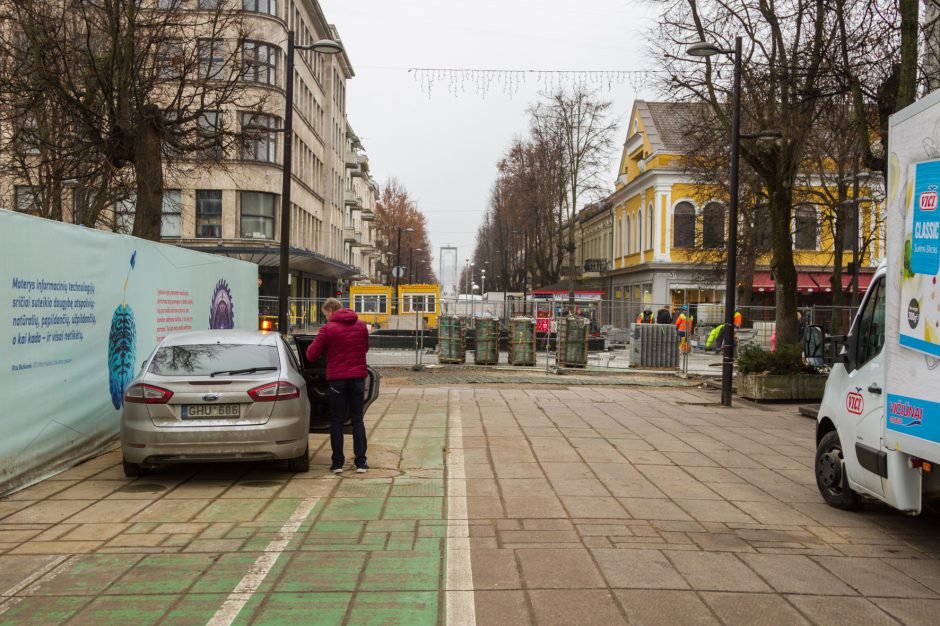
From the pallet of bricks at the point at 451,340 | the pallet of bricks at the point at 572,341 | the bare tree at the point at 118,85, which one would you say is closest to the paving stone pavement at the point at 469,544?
the bare tree at the point at 118,85

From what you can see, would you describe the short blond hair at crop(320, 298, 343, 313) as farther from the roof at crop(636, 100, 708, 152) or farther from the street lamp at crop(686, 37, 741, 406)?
the roof at crop(636, 100, 708, 152)

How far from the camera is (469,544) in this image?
6.20m

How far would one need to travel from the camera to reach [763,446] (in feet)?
38.0

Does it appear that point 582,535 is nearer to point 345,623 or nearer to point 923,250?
point 345,623

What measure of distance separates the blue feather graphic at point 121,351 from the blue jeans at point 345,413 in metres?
3.17

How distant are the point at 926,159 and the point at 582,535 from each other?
11.5 ft

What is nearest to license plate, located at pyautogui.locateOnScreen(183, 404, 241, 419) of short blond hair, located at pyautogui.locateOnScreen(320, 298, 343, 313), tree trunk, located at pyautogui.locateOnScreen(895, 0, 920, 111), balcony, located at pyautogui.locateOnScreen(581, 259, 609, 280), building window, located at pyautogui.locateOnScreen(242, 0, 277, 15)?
short blond hair, located at pyautogui.locateOnScreen(320, 298, 343, 313)

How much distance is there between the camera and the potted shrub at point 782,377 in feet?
57.0

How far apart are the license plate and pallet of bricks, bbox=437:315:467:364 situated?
16162 millimetres

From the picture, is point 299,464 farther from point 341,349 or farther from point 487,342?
point 487,342

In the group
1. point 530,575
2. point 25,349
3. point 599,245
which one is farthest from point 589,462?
point 599,245

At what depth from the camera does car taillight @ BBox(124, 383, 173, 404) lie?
810 centimetres

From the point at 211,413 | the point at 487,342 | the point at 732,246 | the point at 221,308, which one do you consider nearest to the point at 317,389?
the point at 211,413

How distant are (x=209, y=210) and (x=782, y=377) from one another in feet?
108
